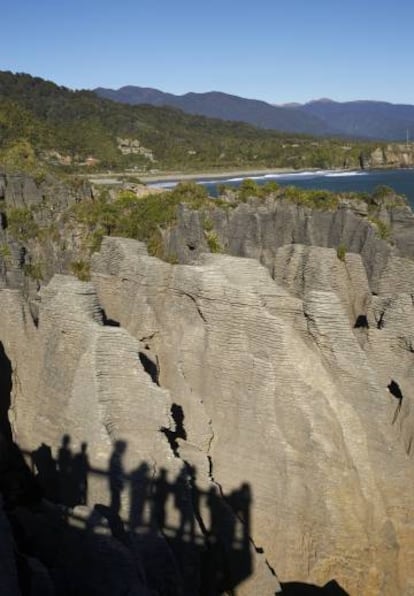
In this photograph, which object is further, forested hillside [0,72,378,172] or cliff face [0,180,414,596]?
forested hillside [0,72,378,172]

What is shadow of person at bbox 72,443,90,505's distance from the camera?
22.8ft

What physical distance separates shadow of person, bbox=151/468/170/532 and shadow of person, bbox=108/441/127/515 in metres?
0.36

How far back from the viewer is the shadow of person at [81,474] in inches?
273

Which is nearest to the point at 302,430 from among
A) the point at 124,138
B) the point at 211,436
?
the point at 211,436

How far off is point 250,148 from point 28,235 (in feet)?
379

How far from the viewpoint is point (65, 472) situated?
24.1ft

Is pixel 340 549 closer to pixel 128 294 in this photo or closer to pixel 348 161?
pixel 128 294

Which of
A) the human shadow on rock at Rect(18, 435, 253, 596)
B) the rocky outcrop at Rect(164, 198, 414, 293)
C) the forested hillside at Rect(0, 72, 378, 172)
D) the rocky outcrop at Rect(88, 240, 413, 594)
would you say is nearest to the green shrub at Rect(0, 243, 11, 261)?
the rocky outcrop at Rect(164, 198, 414, 293)

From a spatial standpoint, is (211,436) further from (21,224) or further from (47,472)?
(21,224)

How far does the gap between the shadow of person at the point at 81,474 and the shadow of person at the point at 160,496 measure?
813mm

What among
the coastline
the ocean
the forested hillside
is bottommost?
the ocean

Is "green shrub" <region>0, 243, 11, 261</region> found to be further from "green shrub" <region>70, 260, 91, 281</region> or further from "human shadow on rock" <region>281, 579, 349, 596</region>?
"human shadow on rock" <region>281, 579, 349, 596</region>

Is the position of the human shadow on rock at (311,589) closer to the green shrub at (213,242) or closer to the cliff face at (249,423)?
the cliff face at (249,423)

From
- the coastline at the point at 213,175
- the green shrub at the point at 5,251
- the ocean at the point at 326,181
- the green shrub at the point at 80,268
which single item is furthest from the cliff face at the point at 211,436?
the coastline at the point at 213,175
